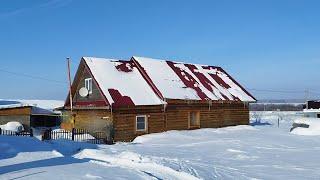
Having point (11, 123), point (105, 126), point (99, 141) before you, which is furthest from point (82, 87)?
point (11, 123)

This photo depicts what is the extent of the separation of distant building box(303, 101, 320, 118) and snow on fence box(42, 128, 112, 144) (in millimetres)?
30895

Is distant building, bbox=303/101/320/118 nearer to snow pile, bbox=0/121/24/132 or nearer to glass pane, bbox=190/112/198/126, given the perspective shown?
glass pane, bbox=190/112/198/126

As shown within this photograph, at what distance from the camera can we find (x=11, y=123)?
3753 cm

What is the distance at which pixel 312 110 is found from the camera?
5084 cm

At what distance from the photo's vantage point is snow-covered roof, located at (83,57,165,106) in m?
27.9

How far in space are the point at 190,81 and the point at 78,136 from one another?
35.6 feet

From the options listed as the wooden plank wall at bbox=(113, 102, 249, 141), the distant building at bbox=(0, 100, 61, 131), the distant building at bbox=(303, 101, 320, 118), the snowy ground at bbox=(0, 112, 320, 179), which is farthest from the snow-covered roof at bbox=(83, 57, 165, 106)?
the distant building at bbox=(303, 101, 320, 118)

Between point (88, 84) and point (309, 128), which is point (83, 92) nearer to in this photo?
point (88, 84)

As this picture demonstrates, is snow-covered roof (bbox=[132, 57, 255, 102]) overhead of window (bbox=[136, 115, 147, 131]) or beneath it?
overhead

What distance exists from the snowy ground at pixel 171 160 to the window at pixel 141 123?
2.26m

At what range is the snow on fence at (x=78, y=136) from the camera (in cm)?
2573

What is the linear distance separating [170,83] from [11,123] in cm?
1531

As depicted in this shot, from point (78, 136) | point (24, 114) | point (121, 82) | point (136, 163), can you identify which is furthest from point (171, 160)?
point (24, 114)

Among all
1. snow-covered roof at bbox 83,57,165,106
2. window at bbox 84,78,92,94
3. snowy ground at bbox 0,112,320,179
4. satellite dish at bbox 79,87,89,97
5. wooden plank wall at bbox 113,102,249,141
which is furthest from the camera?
window at bbox 84,78,92,94
